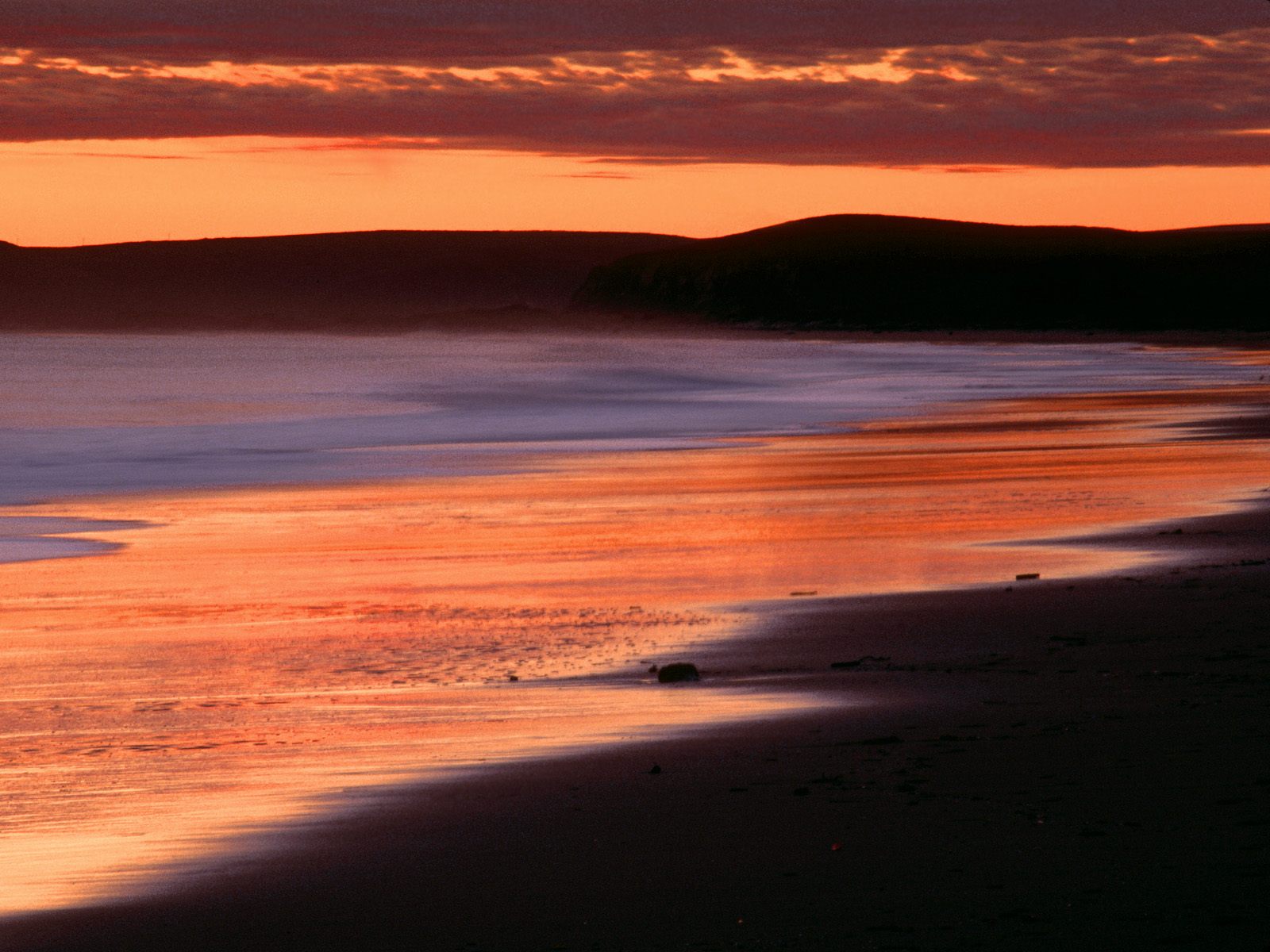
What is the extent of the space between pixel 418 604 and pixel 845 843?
5424 mm

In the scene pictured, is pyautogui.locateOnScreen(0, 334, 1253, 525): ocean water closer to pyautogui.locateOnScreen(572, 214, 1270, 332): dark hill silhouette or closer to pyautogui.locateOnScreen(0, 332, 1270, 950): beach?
pyautogui.locateOnScreen(0, 332, 1270, 950): beach

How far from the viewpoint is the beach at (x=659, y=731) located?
487cm

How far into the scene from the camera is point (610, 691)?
7.92 metres

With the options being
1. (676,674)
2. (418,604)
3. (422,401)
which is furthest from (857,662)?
(422,401)

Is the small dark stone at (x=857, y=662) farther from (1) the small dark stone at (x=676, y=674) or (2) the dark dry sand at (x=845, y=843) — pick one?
(1) the small dark stone at (x=676, y=674)

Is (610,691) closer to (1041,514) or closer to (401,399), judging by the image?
(1041,514)

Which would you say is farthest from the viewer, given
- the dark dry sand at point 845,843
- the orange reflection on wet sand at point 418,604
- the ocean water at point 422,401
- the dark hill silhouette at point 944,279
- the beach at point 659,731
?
the dark hill silhouette at point 944,279

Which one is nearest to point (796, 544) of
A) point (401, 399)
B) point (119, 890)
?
point (119, 890)

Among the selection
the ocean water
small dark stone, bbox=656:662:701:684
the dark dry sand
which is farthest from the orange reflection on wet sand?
the ocean water

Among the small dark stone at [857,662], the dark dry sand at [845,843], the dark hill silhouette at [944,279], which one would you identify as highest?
the dark dry sand at [845,843]

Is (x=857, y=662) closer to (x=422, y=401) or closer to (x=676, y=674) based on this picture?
(x=676, y=674)

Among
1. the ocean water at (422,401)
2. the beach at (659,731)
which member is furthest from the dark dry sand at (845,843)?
the ocean water at (422,401)

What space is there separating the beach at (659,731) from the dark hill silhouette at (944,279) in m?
141

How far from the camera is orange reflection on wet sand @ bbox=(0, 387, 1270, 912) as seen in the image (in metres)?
6.46
